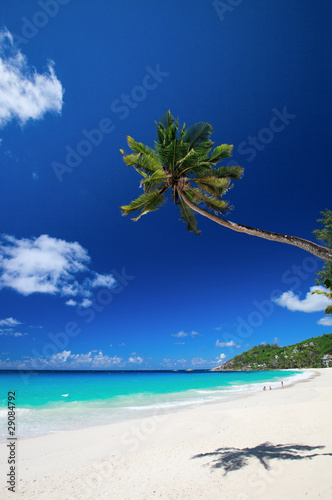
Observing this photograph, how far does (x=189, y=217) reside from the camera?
910cm

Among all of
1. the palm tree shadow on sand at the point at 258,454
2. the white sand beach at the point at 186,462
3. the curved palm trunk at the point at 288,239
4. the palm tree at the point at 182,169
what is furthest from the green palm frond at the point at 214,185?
the palm tree shadow on sand at the point at 258,454

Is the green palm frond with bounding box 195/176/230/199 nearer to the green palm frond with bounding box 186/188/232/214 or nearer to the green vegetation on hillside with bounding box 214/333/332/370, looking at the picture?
the green palm frond with bounding box 186/188/232/214

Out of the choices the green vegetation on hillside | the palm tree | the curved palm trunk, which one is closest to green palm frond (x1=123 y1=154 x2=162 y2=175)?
the palm tree

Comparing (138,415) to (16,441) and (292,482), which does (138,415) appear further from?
(292,482)

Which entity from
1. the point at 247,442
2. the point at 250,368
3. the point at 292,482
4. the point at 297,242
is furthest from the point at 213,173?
the point at 250,368

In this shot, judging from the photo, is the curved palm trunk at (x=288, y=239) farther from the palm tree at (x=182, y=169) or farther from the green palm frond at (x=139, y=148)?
the green palm frond at (x=139, y=148)

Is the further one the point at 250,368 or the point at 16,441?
the point at 250,368

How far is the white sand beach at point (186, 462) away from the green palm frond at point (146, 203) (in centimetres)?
678

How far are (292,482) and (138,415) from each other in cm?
1240

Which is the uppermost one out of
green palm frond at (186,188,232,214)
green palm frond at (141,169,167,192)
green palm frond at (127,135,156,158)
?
green palm frond at (127,135,156,158)

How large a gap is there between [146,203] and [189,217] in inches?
76.6

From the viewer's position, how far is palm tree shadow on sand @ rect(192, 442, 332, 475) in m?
5.66

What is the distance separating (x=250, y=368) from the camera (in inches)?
4107

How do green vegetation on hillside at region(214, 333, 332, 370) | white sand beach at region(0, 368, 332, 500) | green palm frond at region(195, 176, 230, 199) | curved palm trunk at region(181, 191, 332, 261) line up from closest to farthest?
curved palm trunk at region(181, 191, 332, 261), white sand beach at region(0, 368, 332, 500), green palm frond at region(195, 176, 230, 199), green vegetation on hillside at region(214, 333, 332, 370)
